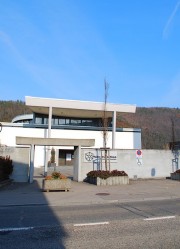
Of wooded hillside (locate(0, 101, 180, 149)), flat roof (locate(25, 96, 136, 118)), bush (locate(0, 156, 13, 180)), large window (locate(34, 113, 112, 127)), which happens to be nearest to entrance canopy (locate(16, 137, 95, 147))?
bush (locate(0, 156, 13, 180))

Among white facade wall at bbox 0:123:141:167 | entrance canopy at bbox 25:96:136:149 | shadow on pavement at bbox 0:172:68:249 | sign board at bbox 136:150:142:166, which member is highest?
entrance canopy at bbox 25:96:136:149

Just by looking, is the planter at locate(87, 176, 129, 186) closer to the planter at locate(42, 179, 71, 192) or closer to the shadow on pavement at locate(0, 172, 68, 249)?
the planter at locate(42, 179, 71, 192)

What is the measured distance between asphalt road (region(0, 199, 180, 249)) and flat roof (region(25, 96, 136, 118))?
31.3m

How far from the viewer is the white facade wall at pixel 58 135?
4578cm

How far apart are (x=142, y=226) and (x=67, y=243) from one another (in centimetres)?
244

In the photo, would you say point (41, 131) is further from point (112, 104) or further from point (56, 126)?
point (112, 104)

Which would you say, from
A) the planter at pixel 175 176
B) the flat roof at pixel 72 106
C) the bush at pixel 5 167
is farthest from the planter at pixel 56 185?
the flat roof at pixel 72 106

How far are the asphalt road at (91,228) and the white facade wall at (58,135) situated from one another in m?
35.3

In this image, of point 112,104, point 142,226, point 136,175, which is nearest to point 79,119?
point 112,104

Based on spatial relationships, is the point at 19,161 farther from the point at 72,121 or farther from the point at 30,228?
the point at 72,121

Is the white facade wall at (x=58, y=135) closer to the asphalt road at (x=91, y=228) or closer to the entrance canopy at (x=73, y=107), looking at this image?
the entrance canopy at (x=73, y=107)

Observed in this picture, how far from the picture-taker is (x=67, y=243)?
646cm

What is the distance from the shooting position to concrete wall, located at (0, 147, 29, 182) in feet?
75.9

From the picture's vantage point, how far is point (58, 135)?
47.2 m
